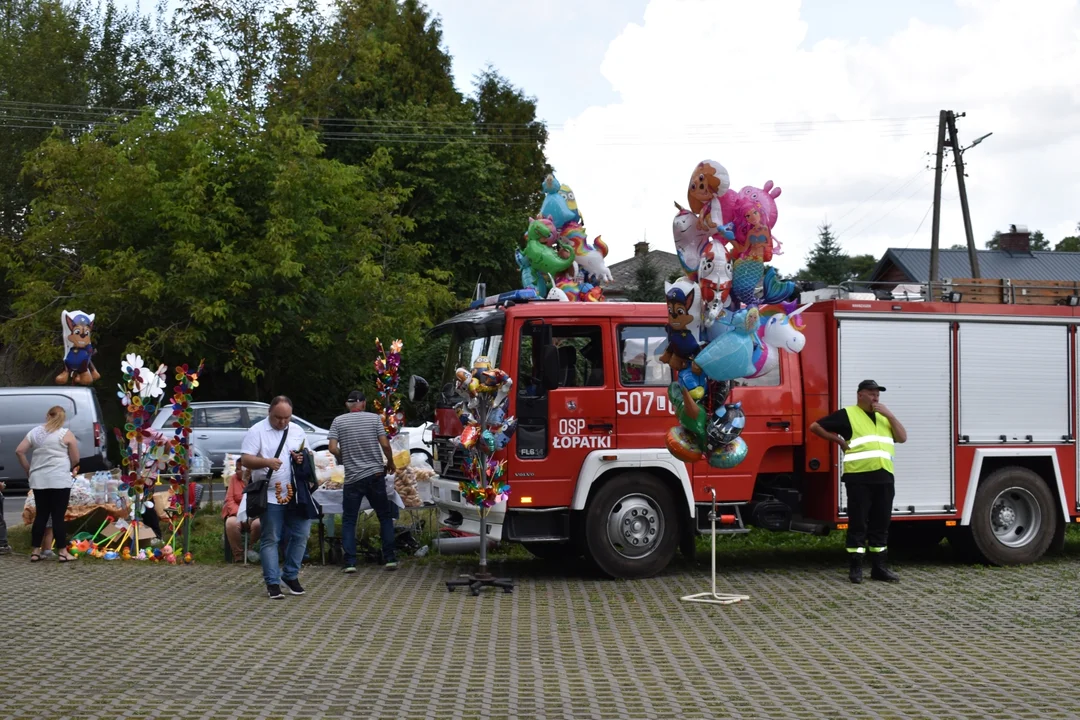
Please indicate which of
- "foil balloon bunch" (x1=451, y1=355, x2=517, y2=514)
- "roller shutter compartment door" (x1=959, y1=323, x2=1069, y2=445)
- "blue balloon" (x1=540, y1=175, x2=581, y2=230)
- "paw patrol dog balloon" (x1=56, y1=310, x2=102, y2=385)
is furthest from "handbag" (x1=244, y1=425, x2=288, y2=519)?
"roller shutter compartment door" (x1=959, y1=323, x2=1069, y2=445)

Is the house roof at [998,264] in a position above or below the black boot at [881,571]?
above

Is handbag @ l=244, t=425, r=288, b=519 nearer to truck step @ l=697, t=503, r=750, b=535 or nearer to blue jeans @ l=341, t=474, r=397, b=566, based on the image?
blue jeans @ l=341, t=474, r=397, b=566

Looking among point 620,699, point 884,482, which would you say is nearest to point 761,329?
point 884,482

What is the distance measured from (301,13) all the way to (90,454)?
22046mm

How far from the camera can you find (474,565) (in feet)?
44.0

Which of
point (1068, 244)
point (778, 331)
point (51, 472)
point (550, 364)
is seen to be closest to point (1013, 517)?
point (778, 331)

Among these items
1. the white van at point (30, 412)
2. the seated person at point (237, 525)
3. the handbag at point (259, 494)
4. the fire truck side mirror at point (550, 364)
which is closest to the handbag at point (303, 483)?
the handbag at point (259, 494)

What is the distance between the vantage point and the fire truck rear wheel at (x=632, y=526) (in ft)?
38.5

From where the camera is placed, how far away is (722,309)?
36.2 feet

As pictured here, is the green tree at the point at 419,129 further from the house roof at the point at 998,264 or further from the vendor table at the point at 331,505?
the vendor table at the point at 331,505

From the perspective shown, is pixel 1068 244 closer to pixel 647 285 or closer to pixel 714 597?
pixel 647 285

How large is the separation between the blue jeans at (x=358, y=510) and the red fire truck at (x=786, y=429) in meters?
0.62

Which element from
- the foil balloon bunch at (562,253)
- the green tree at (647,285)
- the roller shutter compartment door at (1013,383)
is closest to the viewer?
the roller shutter compartment door at (1013,383)

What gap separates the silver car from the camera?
2327cm
